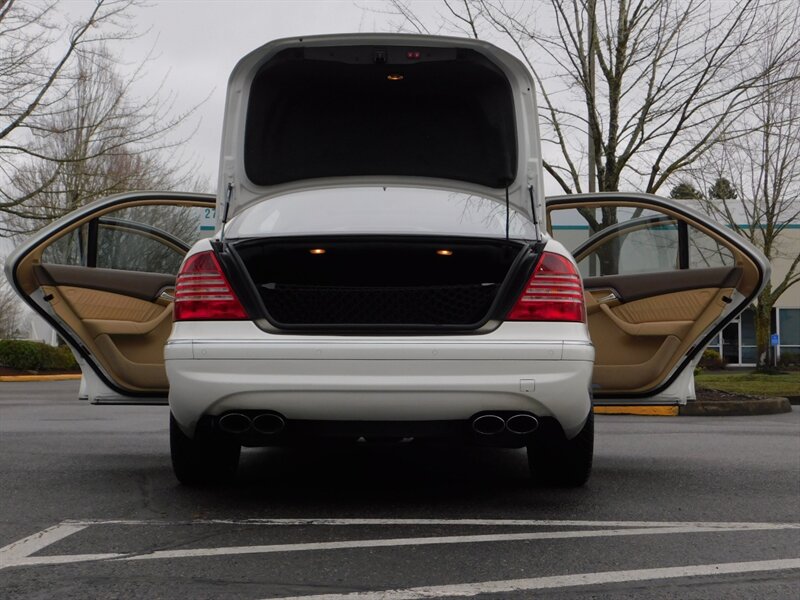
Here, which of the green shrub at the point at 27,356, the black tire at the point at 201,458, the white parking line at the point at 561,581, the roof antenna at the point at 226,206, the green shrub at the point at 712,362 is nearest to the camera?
the white parking line at the point at 561,581

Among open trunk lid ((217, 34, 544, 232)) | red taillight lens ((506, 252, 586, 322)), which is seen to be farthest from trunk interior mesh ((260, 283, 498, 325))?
open trunk lid ((217, 34, 544, 232))

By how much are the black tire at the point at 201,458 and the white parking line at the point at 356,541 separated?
63cm

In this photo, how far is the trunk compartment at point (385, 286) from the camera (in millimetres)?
4148

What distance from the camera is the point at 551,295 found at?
13.5 feet

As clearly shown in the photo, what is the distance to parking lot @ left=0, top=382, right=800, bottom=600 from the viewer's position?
10.4ft

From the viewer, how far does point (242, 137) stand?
497 centimetres

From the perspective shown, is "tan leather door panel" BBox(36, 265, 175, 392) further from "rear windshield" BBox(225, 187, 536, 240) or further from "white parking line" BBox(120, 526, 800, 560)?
"white parking line" BBox(120, 526, 800, 560)

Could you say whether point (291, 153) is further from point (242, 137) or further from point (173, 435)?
point (173, 435)

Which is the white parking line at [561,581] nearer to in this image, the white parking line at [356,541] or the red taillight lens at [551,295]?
the white parking line at [356,541]

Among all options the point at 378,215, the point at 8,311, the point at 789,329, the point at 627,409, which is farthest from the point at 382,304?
the point at 8,311

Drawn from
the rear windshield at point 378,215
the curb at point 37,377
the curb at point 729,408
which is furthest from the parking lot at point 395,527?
the curb at point 37,377

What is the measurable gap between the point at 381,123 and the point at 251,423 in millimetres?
2049

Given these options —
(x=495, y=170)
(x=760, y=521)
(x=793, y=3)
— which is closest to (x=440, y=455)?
(x=495, y=170)

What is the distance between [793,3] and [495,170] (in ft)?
32.5
